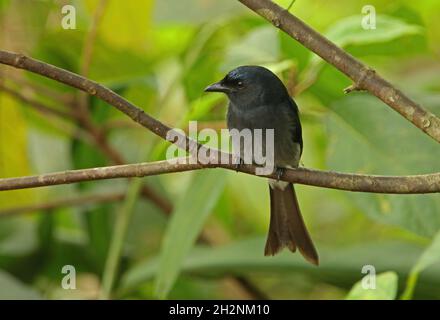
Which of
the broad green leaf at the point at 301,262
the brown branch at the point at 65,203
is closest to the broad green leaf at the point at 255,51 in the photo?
the broad green leaf at the point at 301,262

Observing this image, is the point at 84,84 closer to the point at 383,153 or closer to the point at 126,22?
the point at 383,153

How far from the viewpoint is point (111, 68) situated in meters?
3.43

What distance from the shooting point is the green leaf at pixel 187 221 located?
7.87ft

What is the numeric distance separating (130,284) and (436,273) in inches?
41.8

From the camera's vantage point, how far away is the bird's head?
2523 millimetres

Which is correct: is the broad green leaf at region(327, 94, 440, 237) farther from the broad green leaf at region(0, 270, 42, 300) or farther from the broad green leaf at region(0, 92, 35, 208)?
the broad green leaf at region(0, 92, 35, 208)

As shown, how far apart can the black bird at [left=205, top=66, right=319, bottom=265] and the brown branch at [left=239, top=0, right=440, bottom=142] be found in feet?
2.56

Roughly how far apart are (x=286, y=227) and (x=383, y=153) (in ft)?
1.26

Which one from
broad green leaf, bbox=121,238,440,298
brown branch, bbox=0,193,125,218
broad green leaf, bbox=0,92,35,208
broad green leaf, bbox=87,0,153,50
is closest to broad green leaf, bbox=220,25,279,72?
broad green leaf, bbox=87,0,153,50

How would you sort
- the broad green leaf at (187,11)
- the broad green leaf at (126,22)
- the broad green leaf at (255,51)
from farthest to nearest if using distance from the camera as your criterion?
the broad green leaf at (187,11)
the broad green leaf at (126,22)
the broad green leaf at (255,51)

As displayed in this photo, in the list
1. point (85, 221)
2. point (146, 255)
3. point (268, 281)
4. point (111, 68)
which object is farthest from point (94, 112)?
point (268, 281)

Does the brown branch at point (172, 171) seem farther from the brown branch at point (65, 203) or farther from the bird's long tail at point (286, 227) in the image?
the brown branch at point (65, 203)

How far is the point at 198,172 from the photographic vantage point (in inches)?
101

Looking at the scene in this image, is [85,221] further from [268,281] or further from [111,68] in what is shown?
[268,281]
